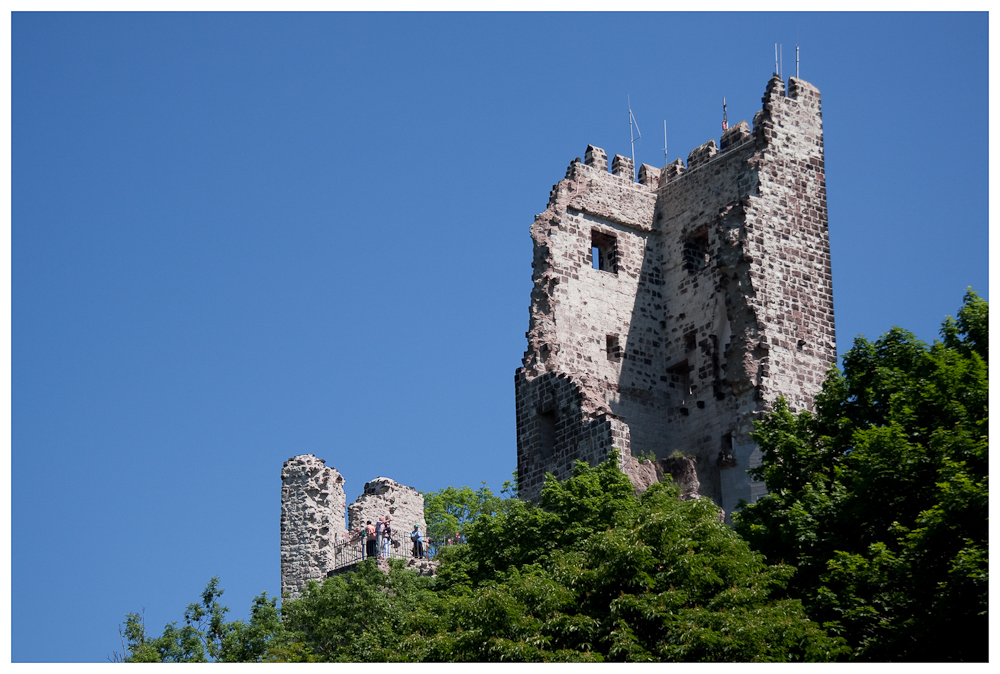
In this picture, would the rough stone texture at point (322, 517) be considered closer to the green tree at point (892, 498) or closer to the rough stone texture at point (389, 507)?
the rough stone texture at point (389, 507)

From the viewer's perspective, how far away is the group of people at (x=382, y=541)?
41406 millimetres

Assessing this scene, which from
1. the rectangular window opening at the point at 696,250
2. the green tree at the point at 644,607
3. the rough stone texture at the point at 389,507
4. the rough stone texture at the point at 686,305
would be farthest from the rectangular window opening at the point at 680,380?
the green tree at the point at 644,607

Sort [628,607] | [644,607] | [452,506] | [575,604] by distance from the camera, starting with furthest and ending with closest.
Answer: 1. [452,506]
2. [575,604]
3. [628,607]
4. [644,607]

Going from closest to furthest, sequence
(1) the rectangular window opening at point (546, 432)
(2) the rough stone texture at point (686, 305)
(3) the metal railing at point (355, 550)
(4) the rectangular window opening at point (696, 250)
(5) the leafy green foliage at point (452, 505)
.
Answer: (2) the rough stone texture at point (686, 305), (1) the rectangular window opening at point (546, 432), (3) the metal railing at point (355, 550), (4) the rectangular window opening at point (696, 250), (5) the leafy green foliage at point (452, 505)

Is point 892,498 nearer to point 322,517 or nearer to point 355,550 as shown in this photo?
point 355,550

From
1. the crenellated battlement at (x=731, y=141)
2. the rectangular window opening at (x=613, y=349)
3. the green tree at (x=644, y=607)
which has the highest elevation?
the crenellated battlement at (x=731, y=141)

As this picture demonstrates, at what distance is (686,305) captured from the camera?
41.8 meters

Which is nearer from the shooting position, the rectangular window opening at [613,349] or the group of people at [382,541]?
the rectangular window opening at [613,349]

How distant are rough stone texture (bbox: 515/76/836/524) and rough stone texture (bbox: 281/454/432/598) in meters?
5.50

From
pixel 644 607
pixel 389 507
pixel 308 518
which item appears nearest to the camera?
pixel 644 607

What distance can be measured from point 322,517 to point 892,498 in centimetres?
1790

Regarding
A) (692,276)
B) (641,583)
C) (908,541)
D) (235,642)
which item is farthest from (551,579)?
(692,276)

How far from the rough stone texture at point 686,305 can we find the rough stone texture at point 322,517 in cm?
550

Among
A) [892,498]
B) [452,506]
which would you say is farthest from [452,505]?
[892,498]
